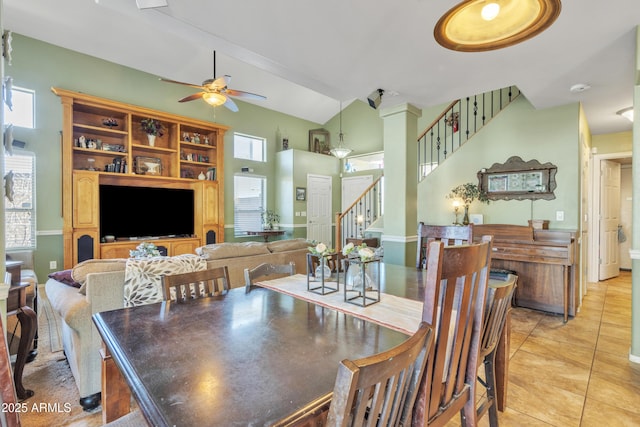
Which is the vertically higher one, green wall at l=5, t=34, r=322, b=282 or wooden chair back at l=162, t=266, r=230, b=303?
green wall at l=5, t=34, r=322, b=282

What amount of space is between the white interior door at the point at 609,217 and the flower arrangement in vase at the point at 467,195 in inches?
104

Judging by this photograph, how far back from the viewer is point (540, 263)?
383 cm

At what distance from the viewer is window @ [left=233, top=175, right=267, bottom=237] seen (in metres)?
7.14

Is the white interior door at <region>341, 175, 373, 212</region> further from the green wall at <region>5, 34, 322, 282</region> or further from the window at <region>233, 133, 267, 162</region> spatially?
the green wall at <region>5, 34, 322, 282</region>

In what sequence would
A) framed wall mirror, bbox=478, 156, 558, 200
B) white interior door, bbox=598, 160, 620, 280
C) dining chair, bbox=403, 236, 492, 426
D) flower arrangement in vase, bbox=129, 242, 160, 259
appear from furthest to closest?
white interior door, bbox=598, 160, 620, 280 < framed wall mirror, bbox=478, 156, 558, 200 < flower arrangement in vase, bbox=129, 242, 160, 259 < dining chair, bbox=403, 236, 492, 426

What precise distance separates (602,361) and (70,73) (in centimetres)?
776

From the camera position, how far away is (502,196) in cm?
438

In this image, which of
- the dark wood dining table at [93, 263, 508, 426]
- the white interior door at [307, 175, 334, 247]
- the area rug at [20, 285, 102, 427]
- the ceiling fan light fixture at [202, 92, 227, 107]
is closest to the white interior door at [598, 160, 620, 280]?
the white interior door at [307, 175, 334, 247]

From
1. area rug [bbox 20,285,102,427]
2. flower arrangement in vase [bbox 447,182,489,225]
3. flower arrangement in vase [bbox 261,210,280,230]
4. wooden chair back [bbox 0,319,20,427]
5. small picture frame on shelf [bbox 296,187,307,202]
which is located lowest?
area rug [bbox 20,285,102,427]

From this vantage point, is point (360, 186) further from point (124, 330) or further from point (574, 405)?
point (124, 330)

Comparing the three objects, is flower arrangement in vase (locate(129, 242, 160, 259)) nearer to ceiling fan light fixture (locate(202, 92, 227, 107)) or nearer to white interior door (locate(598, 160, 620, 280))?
ceiling fan light fixture (locate(202, 92, 227, 107))

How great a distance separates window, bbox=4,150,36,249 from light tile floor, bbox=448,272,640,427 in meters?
5.99

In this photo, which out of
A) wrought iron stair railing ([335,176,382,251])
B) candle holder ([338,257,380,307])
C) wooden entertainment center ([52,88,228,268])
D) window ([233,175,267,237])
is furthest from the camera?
window ([233,175,267,237])

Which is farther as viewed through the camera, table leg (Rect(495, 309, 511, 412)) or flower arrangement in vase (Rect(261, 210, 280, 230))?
flower arrangement in vase (Rect(261, 210, 280, 230))
